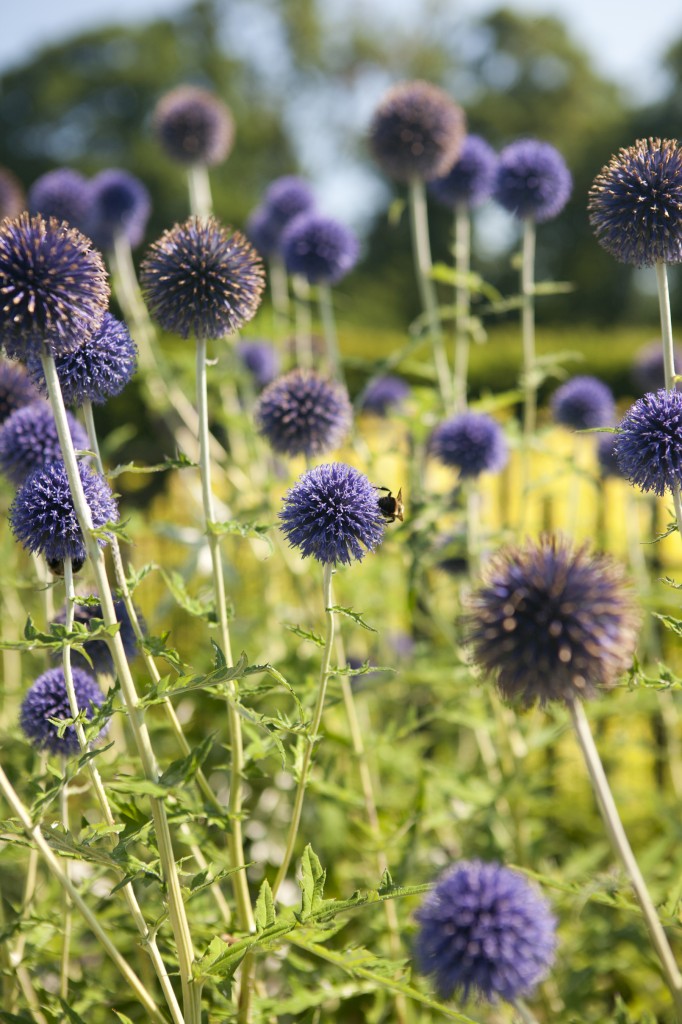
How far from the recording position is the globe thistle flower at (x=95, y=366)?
7.65ft

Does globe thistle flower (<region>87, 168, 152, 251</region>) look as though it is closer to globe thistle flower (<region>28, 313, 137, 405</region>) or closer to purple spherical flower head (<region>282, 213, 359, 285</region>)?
purple spherical flower head (<region>282, 213, 359, 285</region>)

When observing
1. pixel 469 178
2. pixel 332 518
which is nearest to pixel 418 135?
pixel 469 178

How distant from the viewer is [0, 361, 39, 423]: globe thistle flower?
10.7ft

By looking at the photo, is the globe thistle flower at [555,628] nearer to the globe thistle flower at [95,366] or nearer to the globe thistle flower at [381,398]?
the globe thistle flower at [95,366]

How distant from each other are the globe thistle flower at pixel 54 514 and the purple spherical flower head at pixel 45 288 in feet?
1.20

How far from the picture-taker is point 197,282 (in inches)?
97.6

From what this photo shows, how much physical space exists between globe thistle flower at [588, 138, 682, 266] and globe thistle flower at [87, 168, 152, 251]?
11.0 feet

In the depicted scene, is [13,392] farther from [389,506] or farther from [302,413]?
[389,506]

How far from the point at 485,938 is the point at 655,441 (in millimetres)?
1256

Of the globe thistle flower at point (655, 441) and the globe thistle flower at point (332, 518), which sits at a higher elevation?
the globe thistle flower at point (655, 441)

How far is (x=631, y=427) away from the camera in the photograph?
90.4 inches

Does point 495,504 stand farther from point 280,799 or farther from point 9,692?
point 9,692

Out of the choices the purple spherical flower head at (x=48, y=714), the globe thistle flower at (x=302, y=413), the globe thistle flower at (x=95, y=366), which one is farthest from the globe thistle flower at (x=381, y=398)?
the purple spherical flower head at (x=48, y=714)

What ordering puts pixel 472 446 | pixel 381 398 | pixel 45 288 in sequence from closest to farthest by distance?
pixel 45 288, pixel 472 446, pixel 381 398
